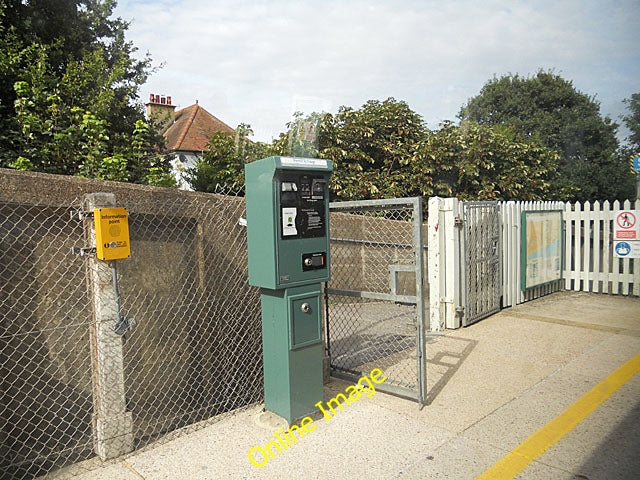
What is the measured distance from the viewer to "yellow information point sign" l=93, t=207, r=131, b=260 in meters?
3.20

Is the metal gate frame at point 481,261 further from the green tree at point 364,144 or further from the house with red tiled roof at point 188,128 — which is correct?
the house with red tiled roof at point 188,128

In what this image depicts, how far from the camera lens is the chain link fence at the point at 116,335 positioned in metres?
3.22

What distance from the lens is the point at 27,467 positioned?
10.8 feet

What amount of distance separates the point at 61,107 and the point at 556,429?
7204 mm

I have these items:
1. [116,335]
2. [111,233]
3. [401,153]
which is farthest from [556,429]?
[401,153]

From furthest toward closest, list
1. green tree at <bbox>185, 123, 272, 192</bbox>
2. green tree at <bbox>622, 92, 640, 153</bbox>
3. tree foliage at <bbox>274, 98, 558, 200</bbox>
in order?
green tree at <bbox>622, 92, 640, 153</bbox>, tree foliage at <bbox>274, 98, 558, 200</bbox>, green tree at <bbox>185, 123, 272, 192</bbox>

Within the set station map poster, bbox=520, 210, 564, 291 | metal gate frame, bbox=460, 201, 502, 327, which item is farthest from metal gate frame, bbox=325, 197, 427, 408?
station map poster, bbox=520, 210, 564, 291

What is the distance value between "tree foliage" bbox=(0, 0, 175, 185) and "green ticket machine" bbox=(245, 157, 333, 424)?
2.95 meters

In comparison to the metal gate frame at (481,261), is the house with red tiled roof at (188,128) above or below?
above

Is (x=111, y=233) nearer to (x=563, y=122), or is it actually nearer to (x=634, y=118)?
(x=634, y=118)

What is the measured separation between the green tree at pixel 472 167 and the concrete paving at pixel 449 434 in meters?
7.18

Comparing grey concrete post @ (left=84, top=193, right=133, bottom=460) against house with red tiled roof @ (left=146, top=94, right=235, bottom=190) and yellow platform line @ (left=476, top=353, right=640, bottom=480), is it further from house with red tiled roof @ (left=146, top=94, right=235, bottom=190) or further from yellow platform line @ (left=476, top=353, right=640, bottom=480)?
house with red tiled roof @ (left=146, top=94, right=235, bottom=190)

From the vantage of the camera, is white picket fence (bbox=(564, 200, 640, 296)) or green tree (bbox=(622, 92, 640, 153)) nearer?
white picket fence (bbox=(564, 200, 640, 296))

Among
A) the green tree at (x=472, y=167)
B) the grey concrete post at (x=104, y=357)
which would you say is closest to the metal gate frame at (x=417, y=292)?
the grey concrete post at (x=104, y=357)
